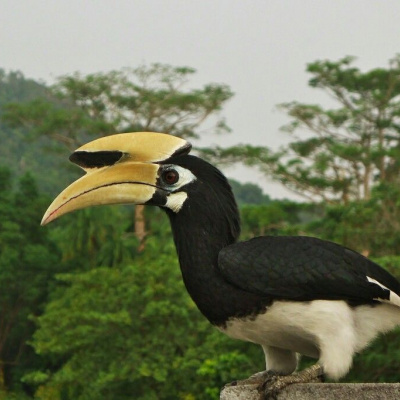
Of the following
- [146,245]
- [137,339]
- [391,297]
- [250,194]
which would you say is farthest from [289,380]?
[250,194]

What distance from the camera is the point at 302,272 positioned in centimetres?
480

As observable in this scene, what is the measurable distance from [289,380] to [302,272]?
52cm

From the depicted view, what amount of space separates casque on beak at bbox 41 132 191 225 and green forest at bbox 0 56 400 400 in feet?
38.0

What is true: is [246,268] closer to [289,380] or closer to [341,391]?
[289,380]

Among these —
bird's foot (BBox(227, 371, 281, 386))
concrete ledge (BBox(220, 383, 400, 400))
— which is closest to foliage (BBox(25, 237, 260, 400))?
bird's foot (BBox(227, 371, 281, 386))

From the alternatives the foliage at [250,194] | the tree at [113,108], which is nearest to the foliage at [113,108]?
the tree at [113,108]

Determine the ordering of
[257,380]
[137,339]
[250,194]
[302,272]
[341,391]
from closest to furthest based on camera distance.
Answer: [341,391]
[302,272]
[257,380]
[137,339]
[250,194]

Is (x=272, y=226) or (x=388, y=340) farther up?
(x=272, y=226)

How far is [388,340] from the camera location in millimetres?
18453

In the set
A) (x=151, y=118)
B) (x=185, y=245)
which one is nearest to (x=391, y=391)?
(x=185, y=245)

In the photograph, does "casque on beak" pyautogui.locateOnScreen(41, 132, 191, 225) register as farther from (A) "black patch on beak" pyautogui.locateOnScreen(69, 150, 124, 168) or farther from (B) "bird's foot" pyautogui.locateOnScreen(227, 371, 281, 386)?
(B) "bird's foot" pyautogui.locateOnScreen(227, 371, 281, 386)

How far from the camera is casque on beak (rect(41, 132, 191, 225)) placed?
195 inches

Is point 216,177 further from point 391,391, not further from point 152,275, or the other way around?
point 152,275

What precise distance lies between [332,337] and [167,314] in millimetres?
17130
